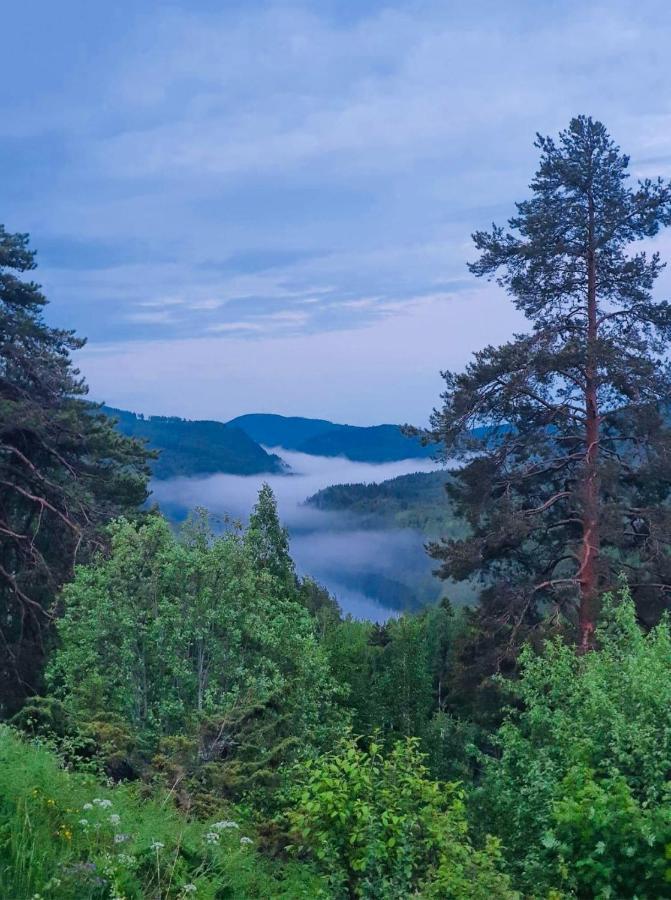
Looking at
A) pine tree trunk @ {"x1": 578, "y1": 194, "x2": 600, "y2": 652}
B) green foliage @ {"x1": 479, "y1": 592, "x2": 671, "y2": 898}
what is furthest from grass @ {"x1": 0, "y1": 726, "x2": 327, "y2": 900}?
pine tree trunk @ {"x1": 578, "y1": 194, "x2": 600, "y2": 652}

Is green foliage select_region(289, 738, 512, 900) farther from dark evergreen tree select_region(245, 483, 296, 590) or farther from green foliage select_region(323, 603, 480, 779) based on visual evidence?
green foliage select_region(323, 603, 480, 779)

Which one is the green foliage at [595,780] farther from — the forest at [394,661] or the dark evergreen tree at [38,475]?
the dark evergreen tree at [38,475]

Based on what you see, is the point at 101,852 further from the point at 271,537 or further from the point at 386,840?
the point at 271,537

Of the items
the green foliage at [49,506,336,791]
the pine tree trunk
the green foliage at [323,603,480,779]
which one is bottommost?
the green foliage at [323,603,480,779]

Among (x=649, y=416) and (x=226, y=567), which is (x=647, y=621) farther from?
(x=226, y=567)

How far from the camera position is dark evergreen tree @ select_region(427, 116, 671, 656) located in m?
18.8

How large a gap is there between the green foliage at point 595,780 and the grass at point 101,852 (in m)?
2.60

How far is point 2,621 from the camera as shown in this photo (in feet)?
75.8

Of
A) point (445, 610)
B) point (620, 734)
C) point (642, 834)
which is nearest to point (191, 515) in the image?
point (620, 734)

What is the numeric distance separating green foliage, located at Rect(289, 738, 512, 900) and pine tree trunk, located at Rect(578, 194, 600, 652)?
35.0 ft

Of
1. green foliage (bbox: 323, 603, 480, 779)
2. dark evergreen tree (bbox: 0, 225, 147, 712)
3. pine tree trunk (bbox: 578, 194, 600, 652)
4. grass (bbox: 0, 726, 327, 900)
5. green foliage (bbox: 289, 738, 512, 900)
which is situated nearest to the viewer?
grass (bbox: 0, 726, 327, 900)

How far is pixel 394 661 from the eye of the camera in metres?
31.0

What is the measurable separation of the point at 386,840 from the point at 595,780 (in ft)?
10.2

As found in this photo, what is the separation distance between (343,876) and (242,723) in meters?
6.42
